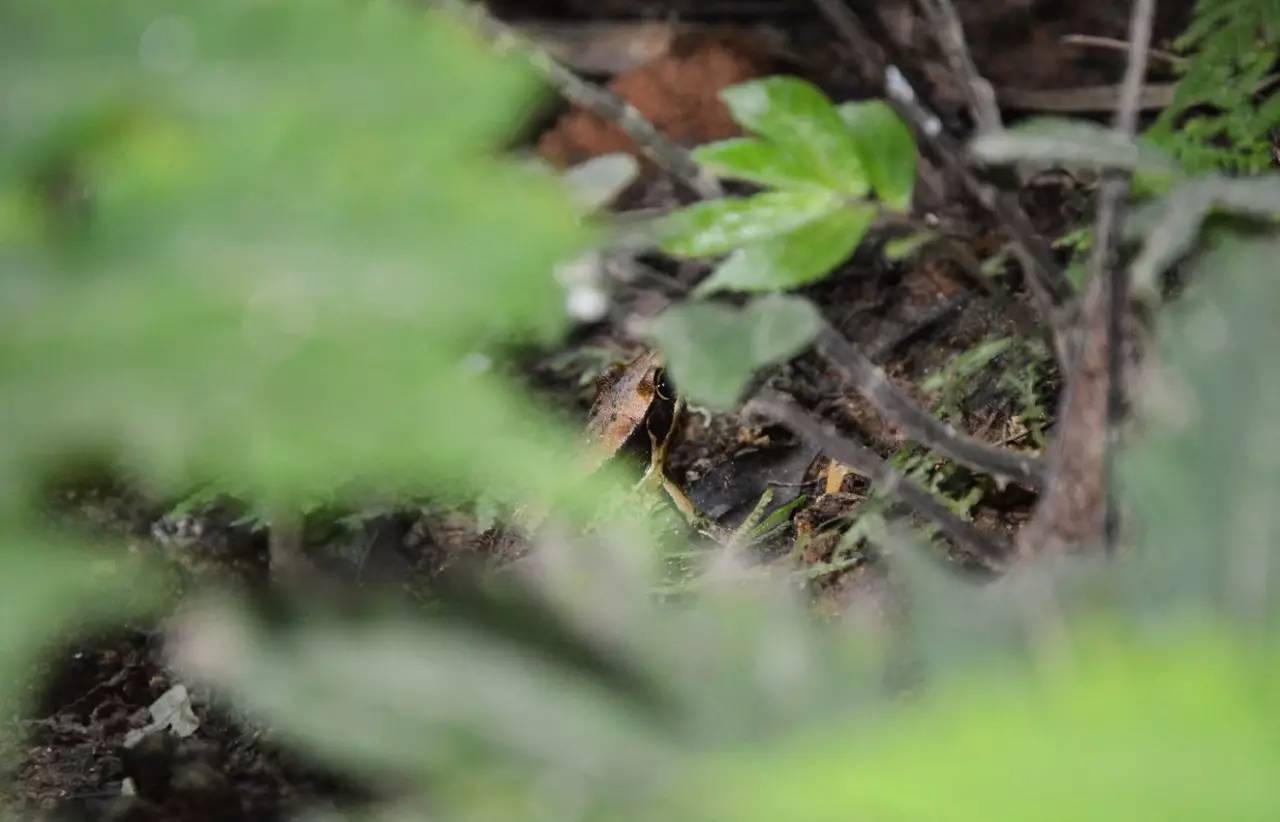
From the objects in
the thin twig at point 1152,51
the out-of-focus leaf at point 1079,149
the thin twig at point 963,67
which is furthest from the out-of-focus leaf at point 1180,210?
the thin twig at point 1152,51

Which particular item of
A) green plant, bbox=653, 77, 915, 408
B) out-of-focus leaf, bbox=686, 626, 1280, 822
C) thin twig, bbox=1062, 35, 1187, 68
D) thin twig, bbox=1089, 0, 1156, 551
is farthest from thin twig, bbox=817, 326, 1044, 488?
thin twig, bbox=1062, 35, 1187, 68

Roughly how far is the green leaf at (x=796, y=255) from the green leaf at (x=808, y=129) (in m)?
0.03

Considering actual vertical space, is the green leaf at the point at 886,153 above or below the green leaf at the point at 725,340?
below

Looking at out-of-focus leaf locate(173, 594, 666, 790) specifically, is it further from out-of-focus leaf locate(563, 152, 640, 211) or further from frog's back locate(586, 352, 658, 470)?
frog's back locate(586, 352, 658, 470)

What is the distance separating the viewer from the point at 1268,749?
355 millimetres

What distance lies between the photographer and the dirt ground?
849 millimetres

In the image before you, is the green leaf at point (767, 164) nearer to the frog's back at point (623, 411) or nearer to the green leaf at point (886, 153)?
the green leaf at point (886, 153)

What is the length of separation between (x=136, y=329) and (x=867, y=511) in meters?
0.77

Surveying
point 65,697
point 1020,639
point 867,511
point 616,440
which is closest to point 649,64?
point 616,440

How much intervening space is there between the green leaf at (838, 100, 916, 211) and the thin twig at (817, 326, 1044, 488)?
0.12 metres

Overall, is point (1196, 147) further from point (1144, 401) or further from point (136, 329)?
point (136, 329)

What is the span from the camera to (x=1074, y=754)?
35 centimetres

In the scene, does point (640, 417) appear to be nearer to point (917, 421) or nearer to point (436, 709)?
point (917, 421)

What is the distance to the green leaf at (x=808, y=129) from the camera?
0.72m
